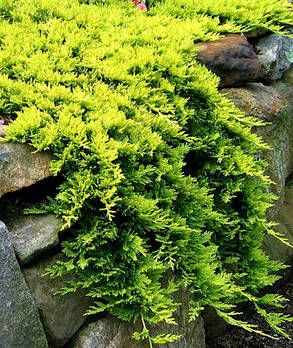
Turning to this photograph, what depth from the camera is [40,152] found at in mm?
2189

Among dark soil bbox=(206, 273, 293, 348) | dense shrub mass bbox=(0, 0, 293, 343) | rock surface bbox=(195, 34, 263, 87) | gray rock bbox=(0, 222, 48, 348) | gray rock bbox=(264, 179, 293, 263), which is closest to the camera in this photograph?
gray rock bbox=(0, 222, 48, 348)

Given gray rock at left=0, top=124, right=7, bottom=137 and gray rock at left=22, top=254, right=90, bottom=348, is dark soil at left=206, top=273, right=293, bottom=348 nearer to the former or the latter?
gray rock at left=22, top=254, right=90, bottom=348

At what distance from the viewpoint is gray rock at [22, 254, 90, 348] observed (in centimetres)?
196

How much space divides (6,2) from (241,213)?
2.36 metres

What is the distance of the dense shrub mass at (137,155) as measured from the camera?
2090 mm

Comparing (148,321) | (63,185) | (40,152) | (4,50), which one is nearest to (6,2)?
(4,50)

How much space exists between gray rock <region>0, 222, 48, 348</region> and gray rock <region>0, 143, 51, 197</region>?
25 cm

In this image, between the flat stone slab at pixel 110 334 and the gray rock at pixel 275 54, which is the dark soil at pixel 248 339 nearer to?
the flat stone slab at pixel 110 334

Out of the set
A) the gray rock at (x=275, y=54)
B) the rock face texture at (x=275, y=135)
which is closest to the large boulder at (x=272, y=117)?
the rock face texture at (x=275, y=135)

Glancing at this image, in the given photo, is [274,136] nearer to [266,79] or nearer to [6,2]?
[266,79]

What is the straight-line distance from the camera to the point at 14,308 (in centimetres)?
180

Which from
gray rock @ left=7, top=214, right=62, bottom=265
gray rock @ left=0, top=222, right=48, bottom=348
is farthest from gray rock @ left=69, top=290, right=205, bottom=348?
gray rock @ left=7, top=214, right=62, bottom=265

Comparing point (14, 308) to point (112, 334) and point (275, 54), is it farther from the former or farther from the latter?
point (275, 54)

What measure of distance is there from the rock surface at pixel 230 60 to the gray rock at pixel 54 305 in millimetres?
2162
